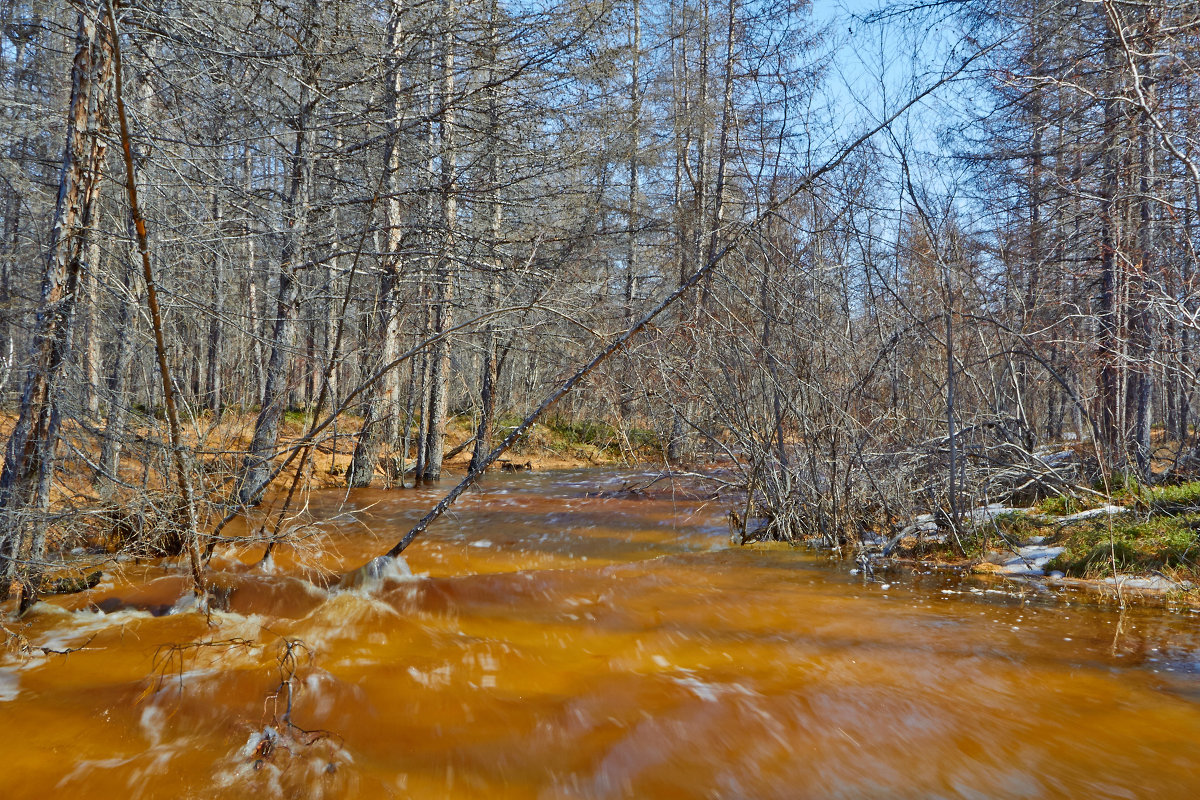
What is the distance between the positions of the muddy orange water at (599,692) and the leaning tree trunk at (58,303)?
0.90 m

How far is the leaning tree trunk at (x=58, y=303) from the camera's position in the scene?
4.07 meters

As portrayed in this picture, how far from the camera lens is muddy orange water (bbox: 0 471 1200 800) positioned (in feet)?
9.84

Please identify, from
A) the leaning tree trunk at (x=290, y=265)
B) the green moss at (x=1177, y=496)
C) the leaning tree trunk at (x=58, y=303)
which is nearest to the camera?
the leaning tree trunk at (x=58, y=303)

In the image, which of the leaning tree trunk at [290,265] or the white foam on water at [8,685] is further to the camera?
the leaning tree trunk at [290,265]

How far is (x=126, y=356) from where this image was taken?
29.2 feet

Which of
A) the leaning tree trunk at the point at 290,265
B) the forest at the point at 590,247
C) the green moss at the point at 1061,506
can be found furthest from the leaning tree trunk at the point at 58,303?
the green moss at the point at 1061,506

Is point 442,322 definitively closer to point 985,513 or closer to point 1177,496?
point 985,513

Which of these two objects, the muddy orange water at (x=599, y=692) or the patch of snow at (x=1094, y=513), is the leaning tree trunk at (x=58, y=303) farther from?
the patch of snow at (x=1094, y=513)

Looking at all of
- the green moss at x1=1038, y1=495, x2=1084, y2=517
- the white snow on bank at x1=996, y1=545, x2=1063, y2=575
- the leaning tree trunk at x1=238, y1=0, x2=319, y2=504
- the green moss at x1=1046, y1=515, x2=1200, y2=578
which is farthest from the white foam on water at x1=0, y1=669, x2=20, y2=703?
the green moss at x1=1038, y1=495, x2=1084, y2=517

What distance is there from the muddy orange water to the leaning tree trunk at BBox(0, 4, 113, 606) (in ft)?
2.96

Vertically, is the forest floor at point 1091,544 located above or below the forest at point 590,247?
below

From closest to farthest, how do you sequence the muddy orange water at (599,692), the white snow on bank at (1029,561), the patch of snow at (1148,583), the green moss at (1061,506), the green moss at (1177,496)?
the muddy orange water at (599,692), the patch of snow at (1148,583), the white snow on bank at (1029,561), the green moss at (1177,496), the green moss at (1061,506)

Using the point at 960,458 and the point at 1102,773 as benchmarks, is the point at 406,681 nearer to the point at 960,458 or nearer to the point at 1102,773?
the point at 1102,773

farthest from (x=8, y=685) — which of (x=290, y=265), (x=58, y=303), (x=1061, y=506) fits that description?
(x=1061, y=506)
